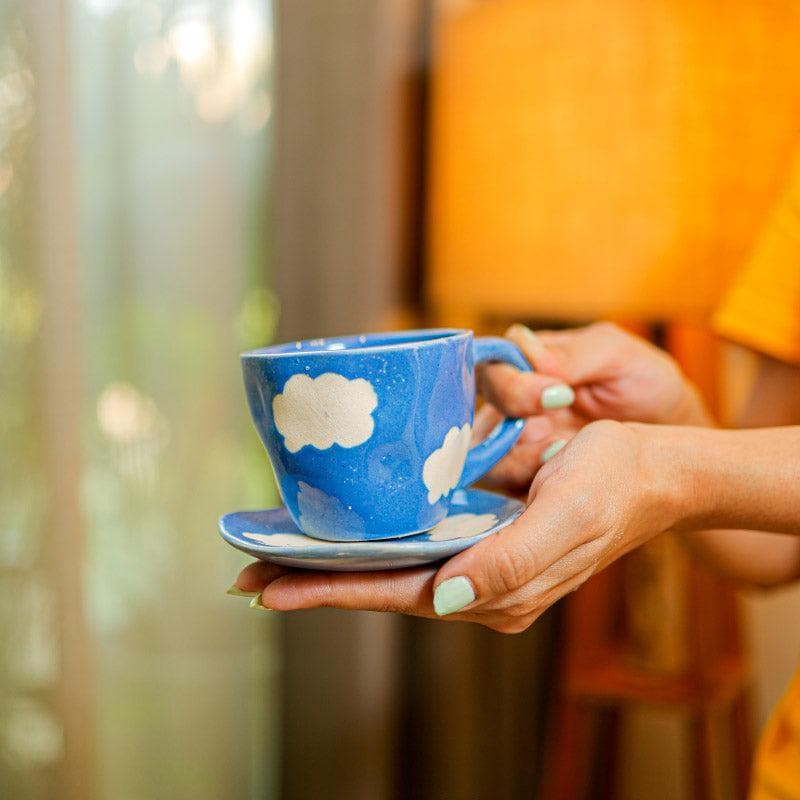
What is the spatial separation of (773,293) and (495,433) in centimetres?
35

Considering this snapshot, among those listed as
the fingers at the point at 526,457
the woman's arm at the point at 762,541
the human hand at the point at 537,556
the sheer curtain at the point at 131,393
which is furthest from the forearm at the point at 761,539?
the sheer curtain at the point at 131,393

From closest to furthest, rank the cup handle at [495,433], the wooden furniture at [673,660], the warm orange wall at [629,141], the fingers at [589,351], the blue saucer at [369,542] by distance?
the blue saucer at [369,542] → the cup handle at [495,433] → the fingers at [589,351] → the warm orange wall at [629,141] → the wooden furniture at [673,660]

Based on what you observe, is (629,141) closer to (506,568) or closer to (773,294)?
(773,294)

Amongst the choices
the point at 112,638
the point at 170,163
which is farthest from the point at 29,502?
the point at 170,163

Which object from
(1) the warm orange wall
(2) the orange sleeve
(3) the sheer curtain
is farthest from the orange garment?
(3) the sheer curtain

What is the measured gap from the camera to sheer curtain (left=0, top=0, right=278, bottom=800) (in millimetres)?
800

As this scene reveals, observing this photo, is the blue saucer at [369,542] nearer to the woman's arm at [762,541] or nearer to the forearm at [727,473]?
the forearm at [727,473]

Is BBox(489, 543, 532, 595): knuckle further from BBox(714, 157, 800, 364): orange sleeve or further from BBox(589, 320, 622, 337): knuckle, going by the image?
BBox(714, 157, 800, 364): orange sleeve

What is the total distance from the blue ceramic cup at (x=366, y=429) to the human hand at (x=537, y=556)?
4 centimetres

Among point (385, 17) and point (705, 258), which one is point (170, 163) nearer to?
point (385, 17)

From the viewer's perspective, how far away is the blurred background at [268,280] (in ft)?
2.68

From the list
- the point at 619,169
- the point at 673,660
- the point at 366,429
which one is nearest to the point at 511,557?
the point at 366,429

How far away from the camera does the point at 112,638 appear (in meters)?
0.99

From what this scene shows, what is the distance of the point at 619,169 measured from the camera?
107cm
